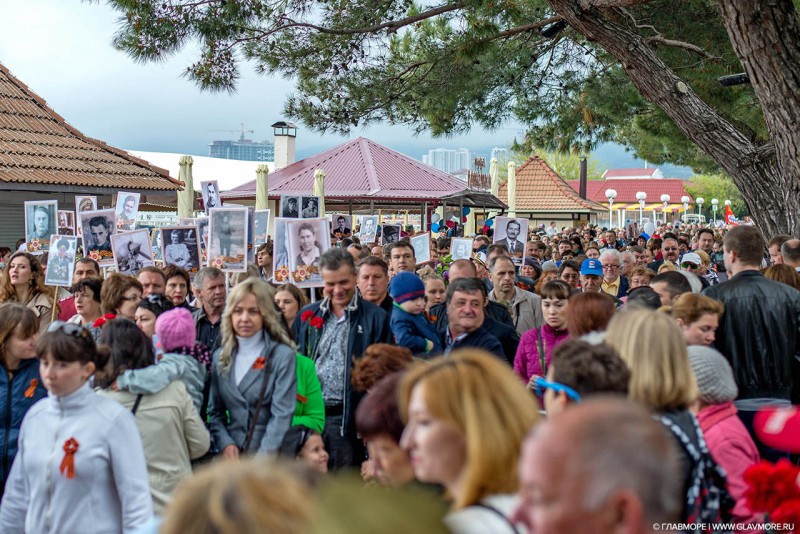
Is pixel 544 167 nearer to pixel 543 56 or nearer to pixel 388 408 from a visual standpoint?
pixel 543 56

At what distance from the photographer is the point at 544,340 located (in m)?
6.10

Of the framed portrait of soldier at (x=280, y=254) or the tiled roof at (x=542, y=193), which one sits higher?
the tiled roof at (x=542, y=193)

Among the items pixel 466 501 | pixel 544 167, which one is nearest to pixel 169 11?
pixel 466 501

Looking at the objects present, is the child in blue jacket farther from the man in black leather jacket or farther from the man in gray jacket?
the man in gray jacket

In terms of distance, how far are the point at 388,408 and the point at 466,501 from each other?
2.77ft

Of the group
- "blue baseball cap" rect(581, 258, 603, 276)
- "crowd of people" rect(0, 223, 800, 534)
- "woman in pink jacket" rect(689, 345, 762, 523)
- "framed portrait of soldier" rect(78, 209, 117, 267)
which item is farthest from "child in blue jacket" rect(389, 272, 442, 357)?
"framed portrait of soldier" rect(78, 209, 117, 267)

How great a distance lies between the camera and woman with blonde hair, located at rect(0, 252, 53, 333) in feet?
27.8

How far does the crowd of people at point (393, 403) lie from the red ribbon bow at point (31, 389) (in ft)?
0.04

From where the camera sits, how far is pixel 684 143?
21766 mm

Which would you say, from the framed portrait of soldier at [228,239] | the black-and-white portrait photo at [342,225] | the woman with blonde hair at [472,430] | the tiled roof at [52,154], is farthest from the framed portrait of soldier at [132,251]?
the black-and-white portrait photo at [342,225]

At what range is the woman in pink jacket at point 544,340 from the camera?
600 centimetres

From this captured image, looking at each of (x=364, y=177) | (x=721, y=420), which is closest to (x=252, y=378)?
(x=721, y=420)

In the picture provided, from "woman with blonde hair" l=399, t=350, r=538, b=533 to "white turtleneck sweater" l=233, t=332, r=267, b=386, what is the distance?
2653mm

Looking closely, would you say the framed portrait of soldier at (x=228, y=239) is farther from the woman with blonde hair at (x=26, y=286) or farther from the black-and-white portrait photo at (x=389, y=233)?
the black-and-white portrait photo at (x=389, y=233)
